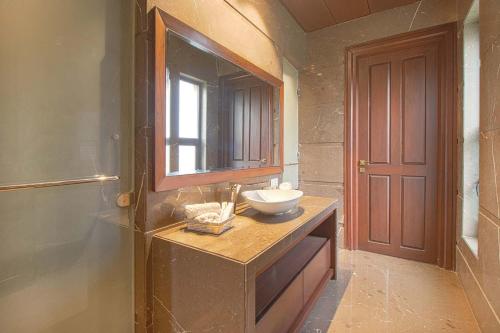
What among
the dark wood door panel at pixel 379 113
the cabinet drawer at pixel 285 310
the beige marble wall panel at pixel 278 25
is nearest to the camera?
the cabinet drawer at pixel 285 310

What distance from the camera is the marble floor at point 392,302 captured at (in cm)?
166

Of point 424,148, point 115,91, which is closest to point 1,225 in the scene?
point 115,91

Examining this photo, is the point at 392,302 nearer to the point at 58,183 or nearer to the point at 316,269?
the point at 316,269

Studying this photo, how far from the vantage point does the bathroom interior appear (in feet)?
3.24

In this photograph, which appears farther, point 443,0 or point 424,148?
point 424,148

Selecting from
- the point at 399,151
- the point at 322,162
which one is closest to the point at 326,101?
the point at 322,162

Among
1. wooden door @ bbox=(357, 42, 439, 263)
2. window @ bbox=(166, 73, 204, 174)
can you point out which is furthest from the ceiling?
window @ bbox=(166, 73, 204, 174)

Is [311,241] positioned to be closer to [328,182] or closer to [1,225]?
[328,182]

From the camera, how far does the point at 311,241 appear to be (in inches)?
81.1

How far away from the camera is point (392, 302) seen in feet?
6.26

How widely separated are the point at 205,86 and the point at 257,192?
2.75 ft

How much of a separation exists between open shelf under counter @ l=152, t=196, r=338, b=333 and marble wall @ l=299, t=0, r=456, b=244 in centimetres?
133

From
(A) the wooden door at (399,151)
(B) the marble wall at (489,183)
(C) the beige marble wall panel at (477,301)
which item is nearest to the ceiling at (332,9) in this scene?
(A) the wooden door at (399,151)

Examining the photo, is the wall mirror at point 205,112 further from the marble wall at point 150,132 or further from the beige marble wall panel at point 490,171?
the beige marble wall panel at point 490,171
